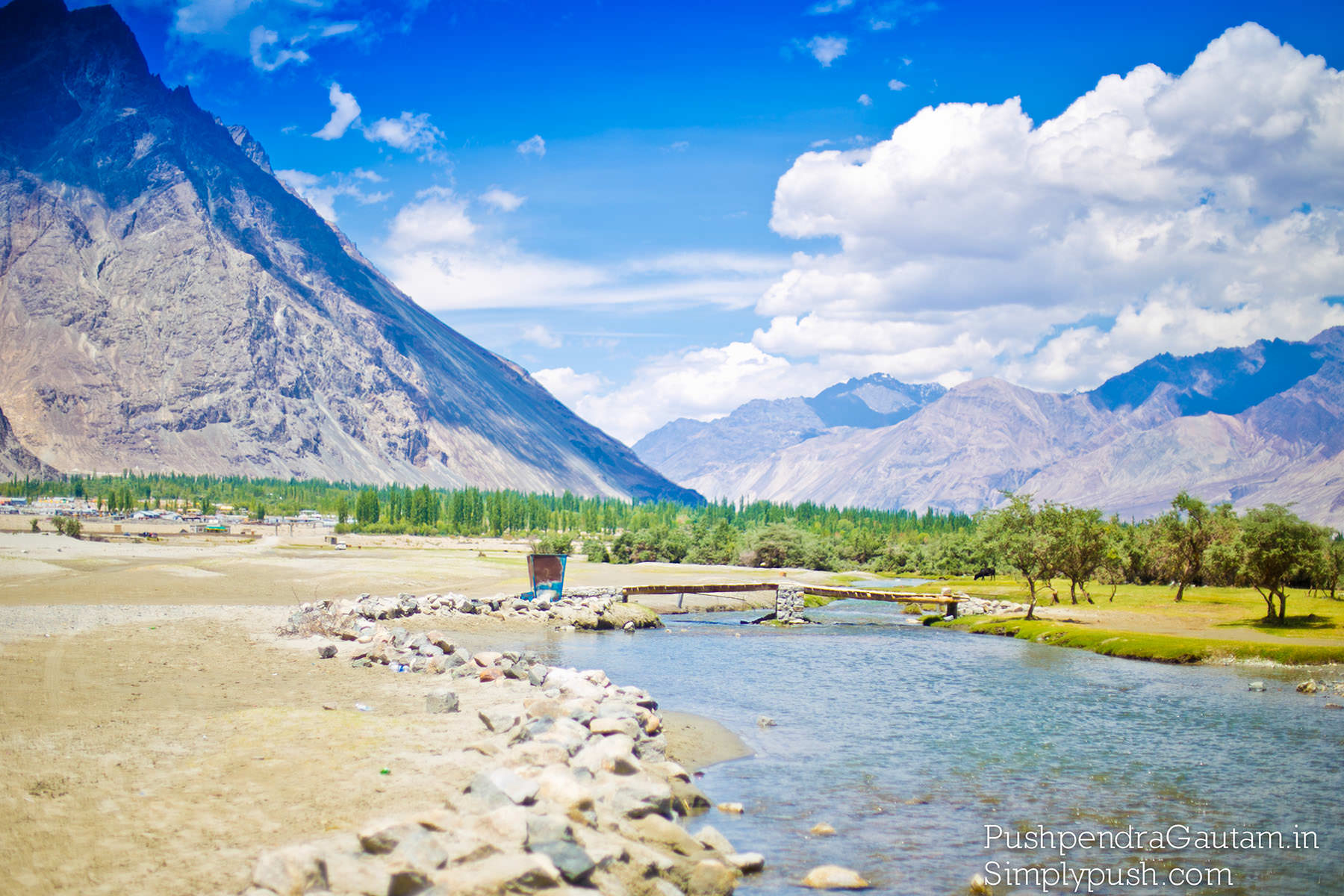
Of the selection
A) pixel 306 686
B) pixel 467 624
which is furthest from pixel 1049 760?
pixel 467 624

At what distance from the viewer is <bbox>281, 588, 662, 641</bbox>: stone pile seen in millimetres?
44938

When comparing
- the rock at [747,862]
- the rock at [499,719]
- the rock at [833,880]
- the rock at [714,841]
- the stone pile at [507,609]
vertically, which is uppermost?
the rock at [499,719]

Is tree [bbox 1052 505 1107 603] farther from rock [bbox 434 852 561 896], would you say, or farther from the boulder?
rock [bbox 434 852 561 896]

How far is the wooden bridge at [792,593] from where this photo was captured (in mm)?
64312

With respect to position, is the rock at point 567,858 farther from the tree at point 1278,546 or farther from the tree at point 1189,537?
the tree at point 1189,537

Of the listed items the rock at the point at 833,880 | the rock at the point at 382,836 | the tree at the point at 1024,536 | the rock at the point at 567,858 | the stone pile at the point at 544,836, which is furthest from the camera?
the tree at the point at 1024,536

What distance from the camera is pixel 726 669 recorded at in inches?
1503

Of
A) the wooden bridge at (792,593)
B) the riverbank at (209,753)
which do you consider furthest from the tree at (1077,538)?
the riverbank at (209,753)

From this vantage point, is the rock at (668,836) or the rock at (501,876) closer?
the rock at (501,876)

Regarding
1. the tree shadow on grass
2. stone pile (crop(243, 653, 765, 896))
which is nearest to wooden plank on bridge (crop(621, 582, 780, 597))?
the tree shadow on grass

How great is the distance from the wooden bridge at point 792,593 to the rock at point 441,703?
1617 inches

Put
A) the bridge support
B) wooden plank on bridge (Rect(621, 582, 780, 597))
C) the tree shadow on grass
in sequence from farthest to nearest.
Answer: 1. wooden plank on bridge (Rect(621, 582, 780, 597))
2. the bridge support
3. the tree shadow on grass

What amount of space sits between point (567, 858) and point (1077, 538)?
61554 mm

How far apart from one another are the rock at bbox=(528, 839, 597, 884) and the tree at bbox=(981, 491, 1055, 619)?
57922 mm
